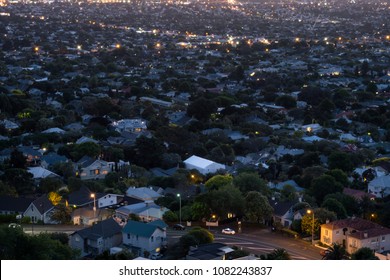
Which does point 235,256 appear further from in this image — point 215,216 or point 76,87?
point 76,87

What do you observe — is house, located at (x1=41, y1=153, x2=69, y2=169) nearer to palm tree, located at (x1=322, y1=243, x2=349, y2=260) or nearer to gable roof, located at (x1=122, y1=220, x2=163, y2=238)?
gable roof, located at (x1=122, y1=220, x2=163, y2=238)

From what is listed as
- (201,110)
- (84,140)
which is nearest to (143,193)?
(84,140)

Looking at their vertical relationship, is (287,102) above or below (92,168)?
above

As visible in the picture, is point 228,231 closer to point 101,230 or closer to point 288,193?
point 101,230

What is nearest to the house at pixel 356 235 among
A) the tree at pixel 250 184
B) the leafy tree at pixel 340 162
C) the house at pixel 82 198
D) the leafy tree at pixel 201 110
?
the tree at pixel 250 184

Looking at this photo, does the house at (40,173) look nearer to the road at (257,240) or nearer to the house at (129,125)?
the road at (257,240)

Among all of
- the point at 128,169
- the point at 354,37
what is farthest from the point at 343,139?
the point at 354,37

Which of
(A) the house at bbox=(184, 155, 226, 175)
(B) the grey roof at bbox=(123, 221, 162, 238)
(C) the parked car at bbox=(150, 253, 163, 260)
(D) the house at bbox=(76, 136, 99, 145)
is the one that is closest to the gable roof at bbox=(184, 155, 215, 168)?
(A) the house at bbox=(184, 155, 226, 175)
